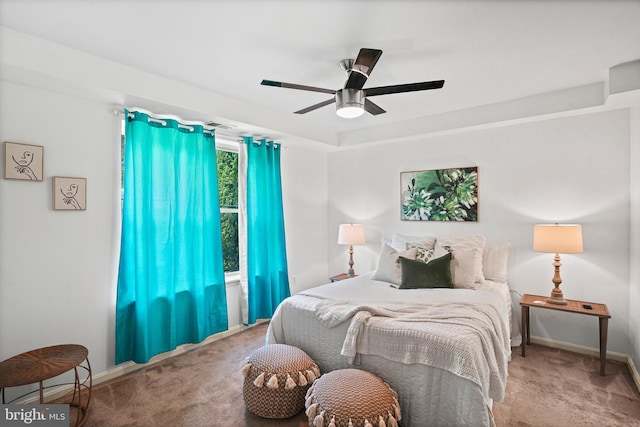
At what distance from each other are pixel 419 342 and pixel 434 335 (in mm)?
99

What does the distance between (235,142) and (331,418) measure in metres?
3.14

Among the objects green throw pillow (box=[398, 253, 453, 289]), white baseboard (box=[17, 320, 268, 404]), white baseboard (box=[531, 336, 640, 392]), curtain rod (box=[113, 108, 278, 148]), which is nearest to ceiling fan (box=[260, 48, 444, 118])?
curtain rod (box=[113, 108, 278, 148])

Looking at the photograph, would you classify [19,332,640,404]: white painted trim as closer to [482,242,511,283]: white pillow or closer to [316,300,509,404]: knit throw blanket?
[482,242,511,283]: white pillow

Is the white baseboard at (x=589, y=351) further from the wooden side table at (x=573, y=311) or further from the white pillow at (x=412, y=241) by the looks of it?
the white pillow at (x=412, y=241)

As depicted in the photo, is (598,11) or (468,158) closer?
(598,11)

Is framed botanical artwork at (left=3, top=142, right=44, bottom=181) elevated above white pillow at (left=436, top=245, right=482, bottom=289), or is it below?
above

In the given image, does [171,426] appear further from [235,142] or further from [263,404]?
[235,142]

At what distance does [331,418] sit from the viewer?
5.74ft

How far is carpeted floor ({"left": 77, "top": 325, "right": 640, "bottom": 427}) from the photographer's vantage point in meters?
2.17

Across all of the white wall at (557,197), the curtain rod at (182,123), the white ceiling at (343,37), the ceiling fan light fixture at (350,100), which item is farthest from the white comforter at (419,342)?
the curtain rod at (182,123)

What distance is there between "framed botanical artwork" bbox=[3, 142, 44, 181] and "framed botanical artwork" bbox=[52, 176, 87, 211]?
119 mm

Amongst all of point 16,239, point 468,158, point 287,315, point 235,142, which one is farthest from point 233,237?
point 468,158

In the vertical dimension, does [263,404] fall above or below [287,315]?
below

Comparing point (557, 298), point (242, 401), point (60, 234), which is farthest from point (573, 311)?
point (60, 234)
